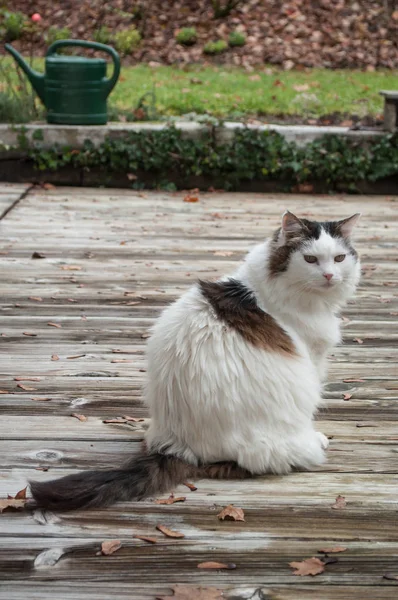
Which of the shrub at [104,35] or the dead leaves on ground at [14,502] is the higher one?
the shrub at [104,35]

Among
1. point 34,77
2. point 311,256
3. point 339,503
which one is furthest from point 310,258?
point 34,77

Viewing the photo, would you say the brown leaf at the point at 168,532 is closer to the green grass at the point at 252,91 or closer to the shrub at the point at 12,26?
the green grass at the point at 252,91

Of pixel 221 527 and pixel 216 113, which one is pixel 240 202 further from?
pixel 221 527

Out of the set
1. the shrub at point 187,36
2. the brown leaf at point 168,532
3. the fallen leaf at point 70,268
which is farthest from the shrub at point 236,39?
Answer: the brown leaf at point 168,532

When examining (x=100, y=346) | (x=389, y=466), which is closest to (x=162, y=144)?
(x=100, y=346)

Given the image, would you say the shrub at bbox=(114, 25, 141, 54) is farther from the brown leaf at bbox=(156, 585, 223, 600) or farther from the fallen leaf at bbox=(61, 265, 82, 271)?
the brown leaf at bbox=(156, 585, 223, 600)

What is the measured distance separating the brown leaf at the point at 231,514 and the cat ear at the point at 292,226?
90 cm

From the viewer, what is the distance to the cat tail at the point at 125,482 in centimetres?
237

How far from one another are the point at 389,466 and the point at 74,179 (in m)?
5.99

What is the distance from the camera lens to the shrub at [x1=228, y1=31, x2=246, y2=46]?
13227mm

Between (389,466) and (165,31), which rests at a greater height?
(165,31)

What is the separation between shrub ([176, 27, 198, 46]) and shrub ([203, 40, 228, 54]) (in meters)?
0.35

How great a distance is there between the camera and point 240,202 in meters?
7.73

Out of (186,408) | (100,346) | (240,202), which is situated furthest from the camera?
(240,202)
